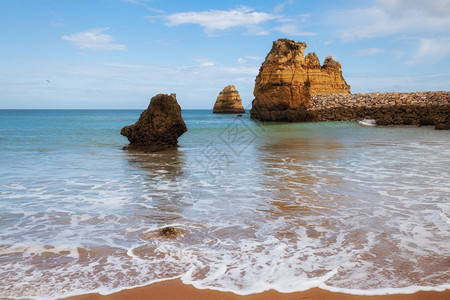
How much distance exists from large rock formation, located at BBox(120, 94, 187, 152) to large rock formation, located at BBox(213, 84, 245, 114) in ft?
245

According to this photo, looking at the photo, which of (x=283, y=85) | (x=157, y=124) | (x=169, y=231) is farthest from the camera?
(x=283, y=85)

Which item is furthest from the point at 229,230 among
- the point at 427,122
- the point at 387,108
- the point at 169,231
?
the point at 387,108

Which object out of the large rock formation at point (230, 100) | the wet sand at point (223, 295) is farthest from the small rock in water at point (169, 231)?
the large rock formation at point (230, 100)

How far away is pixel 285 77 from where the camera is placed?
38.8m

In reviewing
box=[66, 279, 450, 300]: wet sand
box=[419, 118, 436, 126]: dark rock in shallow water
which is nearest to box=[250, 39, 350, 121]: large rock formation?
box=[419, 118, 436, 126]: dark rock in shallow water

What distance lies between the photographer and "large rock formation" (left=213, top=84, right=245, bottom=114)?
87081mm

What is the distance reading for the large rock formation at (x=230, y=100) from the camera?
87.1 m

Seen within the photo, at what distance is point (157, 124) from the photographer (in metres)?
12.9

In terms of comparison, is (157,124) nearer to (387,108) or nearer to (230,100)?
(387,108)

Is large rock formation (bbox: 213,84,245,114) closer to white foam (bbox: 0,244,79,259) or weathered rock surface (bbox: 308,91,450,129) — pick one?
weathered rock surface (bbox: 308,91,450,129)

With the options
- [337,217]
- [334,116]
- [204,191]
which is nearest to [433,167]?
[337,217]

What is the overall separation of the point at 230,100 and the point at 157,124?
75.9 meters

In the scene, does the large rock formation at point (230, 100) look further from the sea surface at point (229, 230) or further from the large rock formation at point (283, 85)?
the sea surface at point (229, 230)

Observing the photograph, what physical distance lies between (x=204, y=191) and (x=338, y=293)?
12.5 ft
